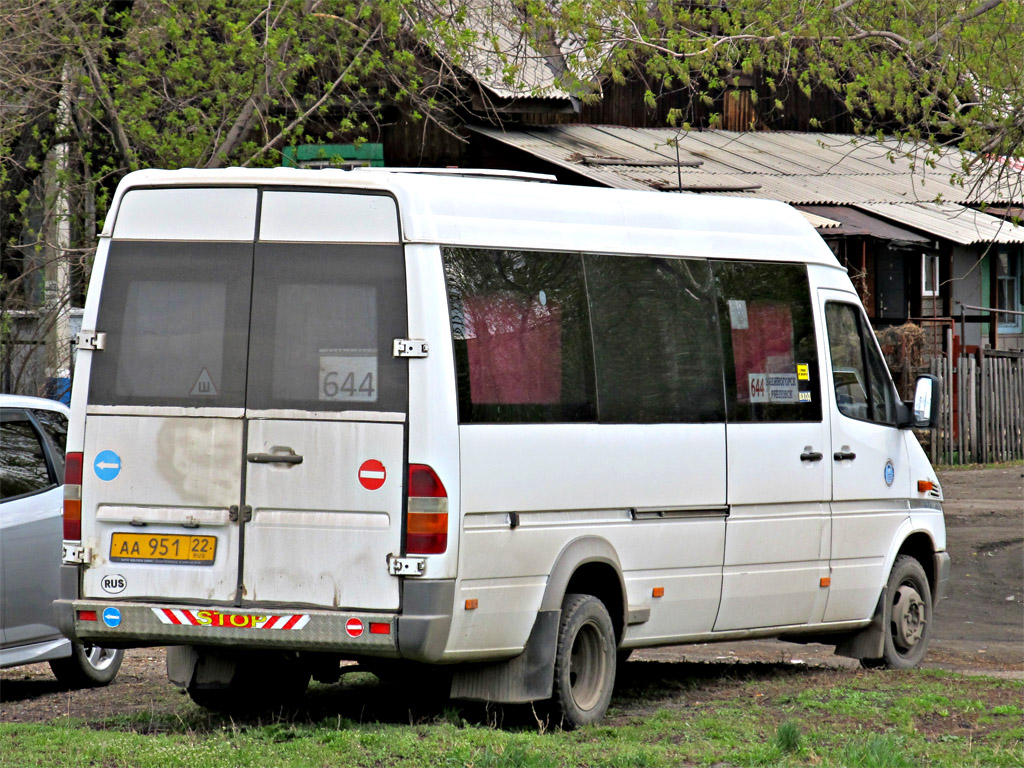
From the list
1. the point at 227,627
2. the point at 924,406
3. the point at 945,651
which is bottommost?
the point at 945,651

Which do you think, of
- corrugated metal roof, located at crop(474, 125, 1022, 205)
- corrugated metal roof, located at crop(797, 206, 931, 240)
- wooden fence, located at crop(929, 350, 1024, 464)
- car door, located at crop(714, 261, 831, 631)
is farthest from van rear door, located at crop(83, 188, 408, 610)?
wooden fence, located at crop(929, 350, 1024, 464)

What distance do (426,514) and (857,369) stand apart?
149 inches

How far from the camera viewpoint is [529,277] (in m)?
7.35

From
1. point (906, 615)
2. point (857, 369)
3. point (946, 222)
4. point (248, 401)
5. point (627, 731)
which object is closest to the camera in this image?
point (248, 401)

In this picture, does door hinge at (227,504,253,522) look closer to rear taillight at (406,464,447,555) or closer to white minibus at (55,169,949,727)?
white minibus at (55,169,949,727)

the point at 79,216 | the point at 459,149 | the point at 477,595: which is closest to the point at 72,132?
the point at 79,216

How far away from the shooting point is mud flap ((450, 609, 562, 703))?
7.11m

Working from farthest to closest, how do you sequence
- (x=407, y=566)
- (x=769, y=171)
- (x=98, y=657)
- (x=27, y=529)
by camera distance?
1. (x=769, y=171)
2. (x=98, y=657)
3. (x=27, y=529)
4. (x=407, y=566)

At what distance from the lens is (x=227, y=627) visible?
6777 millimetres

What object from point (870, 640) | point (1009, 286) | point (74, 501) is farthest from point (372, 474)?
point (1009, 286)

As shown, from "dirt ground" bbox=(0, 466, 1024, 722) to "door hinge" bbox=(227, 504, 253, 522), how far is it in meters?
1.60

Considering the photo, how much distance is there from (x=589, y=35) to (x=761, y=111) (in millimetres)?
15081

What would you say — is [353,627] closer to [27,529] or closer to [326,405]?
[326,405]

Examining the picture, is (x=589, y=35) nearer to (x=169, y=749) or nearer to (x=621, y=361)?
(x=621, y=361)
